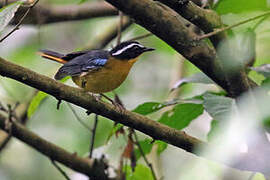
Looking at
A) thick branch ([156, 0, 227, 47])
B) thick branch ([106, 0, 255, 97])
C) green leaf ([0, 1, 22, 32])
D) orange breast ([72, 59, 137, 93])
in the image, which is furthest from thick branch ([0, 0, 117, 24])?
green leaf ([0, 1, 22, 32])


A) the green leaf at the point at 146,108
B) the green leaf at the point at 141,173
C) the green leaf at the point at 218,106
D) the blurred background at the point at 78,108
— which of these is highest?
the green leaf at the point at 218,106

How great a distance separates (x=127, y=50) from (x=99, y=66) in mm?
286

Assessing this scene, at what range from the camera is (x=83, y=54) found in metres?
3.22

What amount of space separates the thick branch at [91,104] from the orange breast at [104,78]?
31.7 inches

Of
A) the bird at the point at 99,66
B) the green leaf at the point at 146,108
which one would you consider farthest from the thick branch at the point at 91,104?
the bird at the point at 99,66

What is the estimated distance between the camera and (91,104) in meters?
2.07

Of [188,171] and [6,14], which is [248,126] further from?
[6,14]

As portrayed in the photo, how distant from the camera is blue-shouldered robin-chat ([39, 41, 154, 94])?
299cm

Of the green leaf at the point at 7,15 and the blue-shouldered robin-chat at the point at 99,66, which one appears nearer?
the green leaf at the point at 7,15

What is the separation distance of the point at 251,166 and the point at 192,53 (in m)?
0.64

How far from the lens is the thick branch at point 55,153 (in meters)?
3.09

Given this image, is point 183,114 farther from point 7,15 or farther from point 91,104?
point 7,15

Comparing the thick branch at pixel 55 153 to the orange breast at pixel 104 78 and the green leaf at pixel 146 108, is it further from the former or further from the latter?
the green leaf at pixel 146 108

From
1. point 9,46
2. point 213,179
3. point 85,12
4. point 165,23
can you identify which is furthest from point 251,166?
point 9,46
